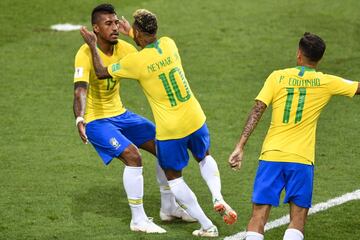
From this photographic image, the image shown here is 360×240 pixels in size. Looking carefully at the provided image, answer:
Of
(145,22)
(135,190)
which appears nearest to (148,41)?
(145,22)

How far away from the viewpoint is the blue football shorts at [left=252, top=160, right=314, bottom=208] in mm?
9227

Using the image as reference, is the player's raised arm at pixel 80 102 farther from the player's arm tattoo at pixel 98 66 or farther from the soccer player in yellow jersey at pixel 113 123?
the player's arm tattoo at pixel 98 66

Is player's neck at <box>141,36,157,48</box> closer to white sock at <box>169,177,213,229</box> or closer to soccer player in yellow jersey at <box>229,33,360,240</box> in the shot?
white sock at <box>169,177,213,229</box>

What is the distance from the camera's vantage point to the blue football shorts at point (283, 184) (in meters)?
9.23

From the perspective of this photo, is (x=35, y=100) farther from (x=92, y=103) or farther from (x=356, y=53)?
(x=356, y=53)

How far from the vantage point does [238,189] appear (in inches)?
491

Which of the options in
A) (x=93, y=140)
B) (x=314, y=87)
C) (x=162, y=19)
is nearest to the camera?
(x=314, y=87)

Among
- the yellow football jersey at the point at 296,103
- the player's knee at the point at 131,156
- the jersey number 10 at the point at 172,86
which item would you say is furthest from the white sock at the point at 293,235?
the player's knee at the point at 131,156

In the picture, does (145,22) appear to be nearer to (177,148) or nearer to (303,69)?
(177,148)

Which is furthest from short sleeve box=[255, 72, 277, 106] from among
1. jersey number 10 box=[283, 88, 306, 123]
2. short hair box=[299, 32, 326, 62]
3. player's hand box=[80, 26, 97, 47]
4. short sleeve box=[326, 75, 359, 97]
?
player's hand box=[80, 26, 97, 47]

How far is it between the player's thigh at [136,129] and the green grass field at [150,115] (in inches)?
35.6

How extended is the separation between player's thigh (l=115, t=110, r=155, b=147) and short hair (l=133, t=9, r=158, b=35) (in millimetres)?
1550

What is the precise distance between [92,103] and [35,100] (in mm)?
5004

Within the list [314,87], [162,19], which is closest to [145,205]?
[314,87]
